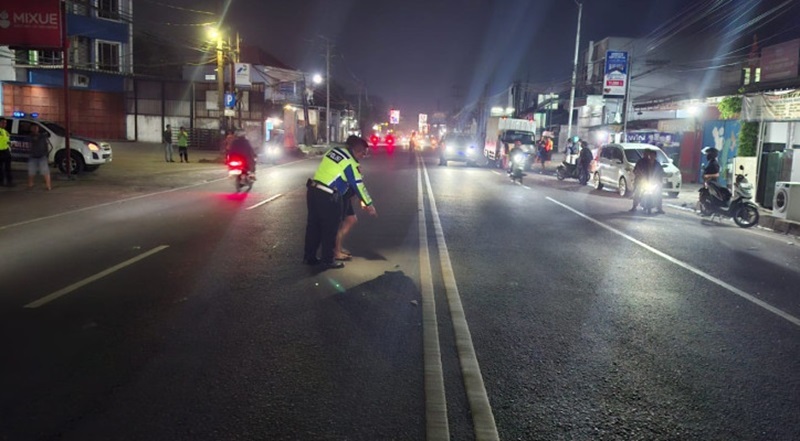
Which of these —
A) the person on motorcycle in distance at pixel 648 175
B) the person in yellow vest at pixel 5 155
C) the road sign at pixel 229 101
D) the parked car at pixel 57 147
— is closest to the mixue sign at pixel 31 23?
the parked car at pixel 57 147

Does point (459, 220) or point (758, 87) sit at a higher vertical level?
point (758, 87)

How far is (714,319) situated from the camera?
259 inches

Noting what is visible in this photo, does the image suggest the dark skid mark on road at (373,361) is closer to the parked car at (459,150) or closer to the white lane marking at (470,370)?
the white lane marking at (470,370)

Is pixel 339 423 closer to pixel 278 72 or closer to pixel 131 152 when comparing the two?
pixel 131 152

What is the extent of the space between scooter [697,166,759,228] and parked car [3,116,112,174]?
19.5 m

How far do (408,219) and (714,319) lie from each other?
25.7ft

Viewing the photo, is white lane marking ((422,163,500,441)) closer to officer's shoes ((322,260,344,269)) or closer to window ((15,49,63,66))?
officer's shoes ((322,260,344,269))

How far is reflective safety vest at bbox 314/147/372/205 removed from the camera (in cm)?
823

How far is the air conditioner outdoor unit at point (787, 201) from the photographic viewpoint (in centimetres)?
1399

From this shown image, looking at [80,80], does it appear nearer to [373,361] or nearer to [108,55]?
[108,55]

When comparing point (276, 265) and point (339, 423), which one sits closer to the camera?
point (339, 423)

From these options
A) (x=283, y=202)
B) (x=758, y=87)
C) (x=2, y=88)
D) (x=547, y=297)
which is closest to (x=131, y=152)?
(x=2, y=88)

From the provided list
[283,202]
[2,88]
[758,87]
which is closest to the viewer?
[283,202]

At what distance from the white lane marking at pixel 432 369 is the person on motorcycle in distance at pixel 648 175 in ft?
31.8
